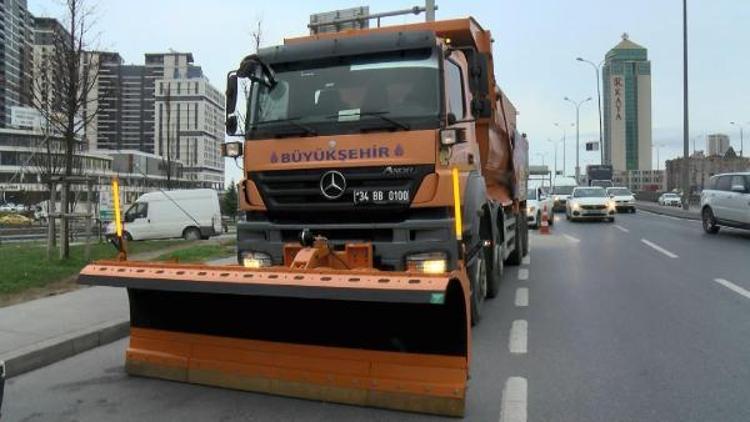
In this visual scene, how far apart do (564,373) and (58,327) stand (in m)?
5.47

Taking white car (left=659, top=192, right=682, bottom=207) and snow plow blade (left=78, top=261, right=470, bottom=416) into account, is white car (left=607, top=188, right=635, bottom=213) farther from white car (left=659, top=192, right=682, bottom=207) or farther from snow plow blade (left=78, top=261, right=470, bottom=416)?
snow plow blade (left=78, top=261, right=470, bottom=416)

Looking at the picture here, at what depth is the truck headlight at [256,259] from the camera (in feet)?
22.9

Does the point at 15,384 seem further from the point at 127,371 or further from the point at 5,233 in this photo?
the point at 5,233

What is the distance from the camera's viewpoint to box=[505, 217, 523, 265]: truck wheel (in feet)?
44.7

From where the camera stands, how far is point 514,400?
527cm

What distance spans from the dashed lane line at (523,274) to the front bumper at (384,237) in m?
6.22

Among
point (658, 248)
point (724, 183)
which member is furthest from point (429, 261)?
point (724, 183)

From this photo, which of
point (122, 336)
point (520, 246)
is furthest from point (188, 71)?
point (122, 336)

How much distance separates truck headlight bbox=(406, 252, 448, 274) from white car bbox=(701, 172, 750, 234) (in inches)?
640

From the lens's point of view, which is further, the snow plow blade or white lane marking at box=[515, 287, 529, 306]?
white lane marking at box=[515, 287, 529, 306]

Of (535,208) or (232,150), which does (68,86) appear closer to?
(232,150)

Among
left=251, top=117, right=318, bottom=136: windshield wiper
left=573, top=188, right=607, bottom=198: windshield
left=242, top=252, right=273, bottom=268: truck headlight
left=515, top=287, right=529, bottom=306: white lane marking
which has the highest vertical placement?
left=251, top=117, right=318, bottom=136: windshield wiper

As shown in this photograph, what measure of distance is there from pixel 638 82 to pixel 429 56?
7421 centimetres

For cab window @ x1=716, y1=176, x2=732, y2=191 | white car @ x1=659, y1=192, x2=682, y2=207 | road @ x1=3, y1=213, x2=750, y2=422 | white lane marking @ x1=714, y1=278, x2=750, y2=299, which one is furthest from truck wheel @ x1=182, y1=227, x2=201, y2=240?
white car @ x1=659, y1=192, x2=682, y2=207
